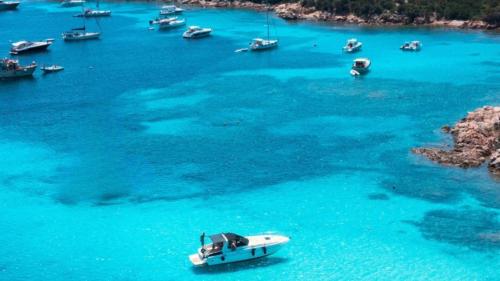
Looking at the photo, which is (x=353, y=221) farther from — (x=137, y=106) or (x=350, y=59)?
(x=350, y=59)

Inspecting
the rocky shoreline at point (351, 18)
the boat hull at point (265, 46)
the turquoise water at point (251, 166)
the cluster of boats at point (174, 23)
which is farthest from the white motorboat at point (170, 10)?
the boat hull at point (265, 46)

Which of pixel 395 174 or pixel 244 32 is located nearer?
pixel 395 174

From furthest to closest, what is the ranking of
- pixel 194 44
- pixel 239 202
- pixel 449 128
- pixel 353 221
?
pixel 194 44
pixel 449 128
pixel 239 202
pixel 353 221

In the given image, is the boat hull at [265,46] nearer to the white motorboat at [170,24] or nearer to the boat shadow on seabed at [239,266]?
the white motorboat at [170,24]

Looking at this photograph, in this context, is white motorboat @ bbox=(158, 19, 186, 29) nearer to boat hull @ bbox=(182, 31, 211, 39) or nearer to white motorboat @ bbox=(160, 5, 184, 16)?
boat hull @ bbox=(182, 31, 211, 39)

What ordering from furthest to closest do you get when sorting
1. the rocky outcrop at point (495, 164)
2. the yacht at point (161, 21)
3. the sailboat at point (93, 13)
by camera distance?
the sailboat at point (93, 13) < the yacht at point (161, 21) < the rocky outcrop at point (495, 164)

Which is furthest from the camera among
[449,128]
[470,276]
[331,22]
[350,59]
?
[331,22]

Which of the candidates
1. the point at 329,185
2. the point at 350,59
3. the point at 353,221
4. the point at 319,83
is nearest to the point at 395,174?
the point at 329,185
